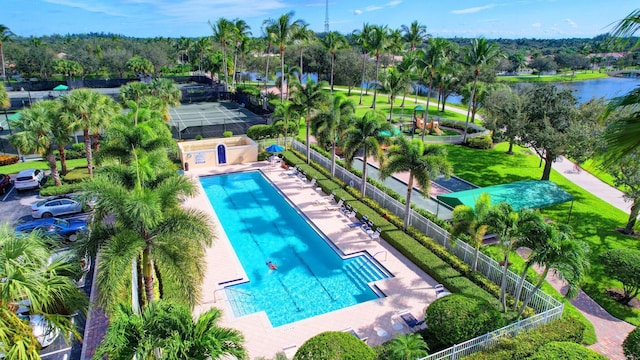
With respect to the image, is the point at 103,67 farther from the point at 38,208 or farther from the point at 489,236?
the point at 489,236

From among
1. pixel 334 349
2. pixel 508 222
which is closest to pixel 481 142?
pixel 508 222

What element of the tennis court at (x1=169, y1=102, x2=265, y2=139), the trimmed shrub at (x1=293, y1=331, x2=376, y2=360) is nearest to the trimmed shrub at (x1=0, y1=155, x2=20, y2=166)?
the tennis court at (x1=169, y1=102, x2=265, y2=139)

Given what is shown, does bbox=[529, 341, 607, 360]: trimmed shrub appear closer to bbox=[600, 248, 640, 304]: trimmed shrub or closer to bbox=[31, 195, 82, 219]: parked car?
bbox=[600, 248, 640, 304]: trimmed shrub

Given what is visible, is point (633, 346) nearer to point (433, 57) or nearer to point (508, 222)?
point (508, 222)

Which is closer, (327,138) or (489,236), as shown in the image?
(489,236)

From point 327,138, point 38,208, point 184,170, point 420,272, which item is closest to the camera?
Result: point 420,272

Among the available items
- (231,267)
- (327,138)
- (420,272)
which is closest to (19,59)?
(327,138)
